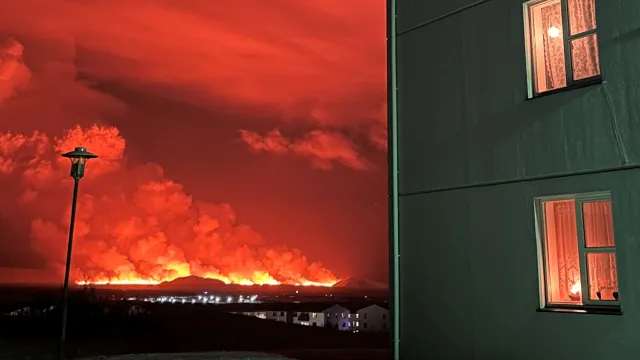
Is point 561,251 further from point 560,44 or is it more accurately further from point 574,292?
point 560,44

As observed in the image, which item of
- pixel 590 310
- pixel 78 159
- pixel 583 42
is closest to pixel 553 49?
pixel 583 42

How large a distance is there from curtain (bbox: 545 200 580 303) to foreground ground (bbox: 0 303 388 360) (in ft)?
20.6

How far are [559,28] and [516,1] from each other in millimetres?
701

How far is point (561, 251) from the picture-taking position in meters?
6.99

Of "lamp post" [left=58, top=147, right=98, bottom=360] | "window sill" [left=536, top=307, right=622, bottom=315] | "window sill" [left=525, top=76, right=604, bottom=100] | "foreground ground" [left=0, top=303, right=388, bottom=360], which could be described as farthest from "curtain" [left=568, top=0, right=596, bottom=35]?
"lamp post" [left=58, top=147, right=98, bottom=360]

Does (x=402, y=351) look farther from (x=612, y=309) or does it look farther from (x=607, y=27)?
(x=607, y=27)

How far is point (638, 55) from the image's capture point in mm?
6480

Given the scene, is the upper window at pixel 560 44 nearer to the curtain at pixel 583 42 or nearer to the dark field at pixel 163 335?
the curtain at pixel 583 42

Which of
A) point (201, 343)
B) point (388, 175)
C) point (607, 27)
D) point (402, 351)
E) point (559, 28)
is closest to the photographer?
point (607, 27)

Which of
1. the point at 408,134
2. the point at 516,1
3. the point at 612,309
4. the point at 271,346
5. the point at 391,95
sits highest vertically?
the point at 516,1

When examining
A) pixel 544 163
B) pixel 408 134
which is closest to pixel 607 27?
pixel 544 163

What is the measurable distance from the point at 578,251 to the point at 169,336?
16.7 meters

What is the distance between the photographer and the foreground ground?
44.2 ft

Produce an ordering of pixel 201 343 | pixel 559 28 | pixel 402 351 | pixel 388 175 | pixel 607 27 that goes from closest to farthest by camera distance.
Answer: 1. pixel 607 27
2. pixel 559 28
3. pixel 402 351
4. pixel 388 175
5. pixel 201 343
